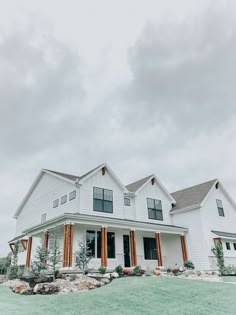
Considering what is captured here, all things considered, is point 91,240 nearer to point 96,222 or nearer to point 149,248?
point 96,222

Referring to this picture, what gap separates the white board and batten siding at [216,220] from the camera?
20.1 metres

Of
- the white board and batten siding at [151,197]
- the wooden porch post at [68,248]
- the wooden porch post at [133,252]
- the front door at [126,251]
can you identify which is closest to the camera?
the wooden porch post at [68,248]

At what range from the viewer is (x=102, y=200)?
19.3 metres

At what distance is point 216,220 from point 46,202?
1388 centimetres

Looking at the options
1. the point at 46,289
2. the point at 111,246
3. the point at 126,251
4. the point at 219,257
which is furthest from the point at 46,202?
the point at 219,257

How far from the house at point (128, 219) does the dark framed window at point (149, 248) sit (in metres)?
0.04

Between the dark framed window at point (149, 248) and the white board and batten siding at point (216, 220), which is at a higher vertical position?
the white board and batten siding at point (216, 220)

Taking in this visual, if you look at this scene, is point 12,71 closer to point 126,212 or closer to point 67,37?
point 67,37

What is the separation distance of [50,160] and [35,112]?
766 cm

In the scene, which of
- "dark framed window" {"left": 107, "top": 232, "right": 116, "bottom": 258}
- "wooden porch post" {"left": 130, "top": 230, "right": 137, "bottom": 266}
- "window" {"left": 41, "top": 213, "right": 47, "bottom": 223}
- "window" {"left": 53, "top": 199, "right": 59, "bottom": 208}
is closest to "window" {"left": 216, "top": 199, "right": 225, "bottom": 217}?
"wooden porch post" {"left": 130, "top": 230, "right": 137, "bottom": 266}

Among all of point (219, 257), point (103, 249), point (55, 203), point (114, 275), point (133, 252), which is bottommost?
point (114, 275)

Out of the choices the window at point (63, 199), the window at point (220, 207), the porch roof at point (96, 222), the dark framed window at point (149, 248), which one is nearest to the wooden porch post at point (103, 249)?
the porch roof at point (96, 222)

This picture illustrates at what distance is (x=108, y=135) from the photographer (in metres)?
23.9

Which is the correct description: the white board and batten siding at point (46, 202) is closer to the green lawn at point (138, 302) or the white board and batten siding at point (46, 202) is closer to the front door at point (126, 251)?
the front door at point (126, 251)
